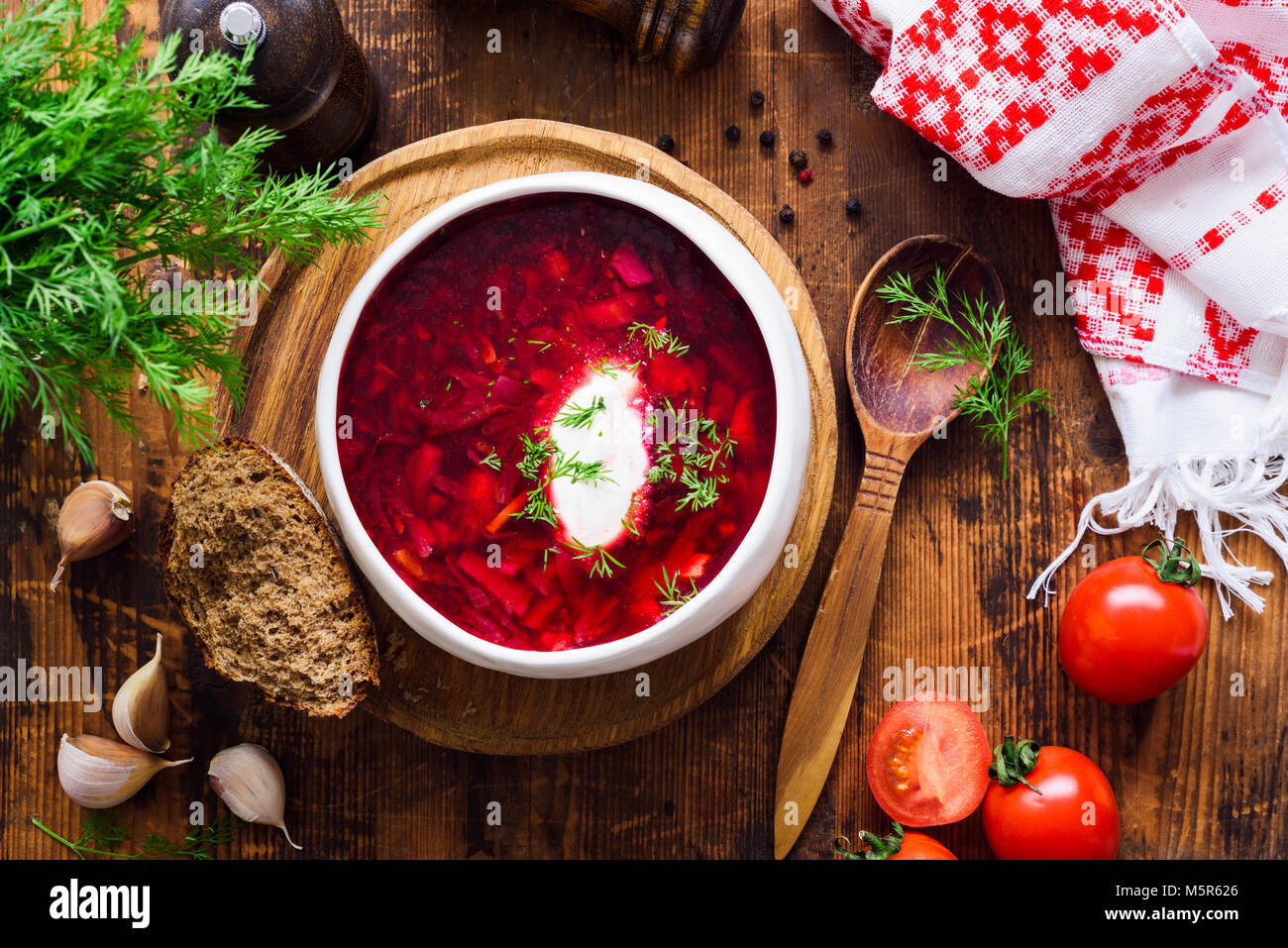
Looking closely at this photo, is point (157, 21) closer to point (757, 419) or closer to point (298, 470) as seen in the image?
point (298, 470)

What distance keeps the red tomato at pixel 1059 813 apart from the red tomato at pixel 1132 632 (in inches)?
6.9

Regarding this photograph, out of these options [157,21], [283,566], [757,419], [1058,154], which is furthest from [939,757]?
[157,21]

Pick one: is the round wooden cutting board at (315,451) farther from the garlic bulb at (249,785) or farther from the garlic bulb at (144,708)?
the garlic bulb at (144,708)

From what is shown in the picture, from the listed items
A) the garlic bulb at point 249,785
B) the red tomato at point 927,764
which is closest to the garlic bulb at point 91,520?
the garlic bulb at point 249,785

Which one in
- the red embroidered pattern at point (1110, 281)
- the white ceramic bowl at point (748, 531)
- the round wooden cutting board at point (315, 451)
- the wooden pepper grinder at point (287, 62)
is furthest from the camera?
the red embroidered pattern at point (1110, 281)

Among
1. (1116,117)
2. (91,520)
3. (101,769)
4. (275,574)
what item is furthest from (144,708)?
(1116,117)

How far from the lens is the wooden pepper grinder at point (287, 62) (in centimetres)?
172

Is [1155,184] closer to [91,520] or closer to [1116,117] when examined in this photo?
[1116,117]

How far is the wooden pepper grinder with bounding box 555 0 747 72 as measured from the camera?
1955 millimetres

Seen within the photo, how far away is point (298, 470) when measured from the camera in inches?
78.6

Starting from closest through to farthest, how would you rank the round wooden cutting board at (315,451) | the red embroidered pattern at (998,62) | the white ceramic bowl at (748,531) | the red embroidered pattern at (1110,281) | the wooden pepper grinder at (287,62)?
the white ceramic bowl at (748,531)
the wooden pepper grinder at (287,62)
the red embroidered pattern at (998,62)
the round wooden cutting board at (315,451)
the red embroidered pattern at (1110,281)

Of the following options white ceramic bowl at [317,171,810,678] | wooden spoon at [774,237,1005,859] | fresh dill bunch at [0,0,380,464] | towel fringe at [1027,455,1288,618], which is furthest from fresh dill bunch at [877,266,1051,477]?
fresh dill bunch at [0,0,380,464]
